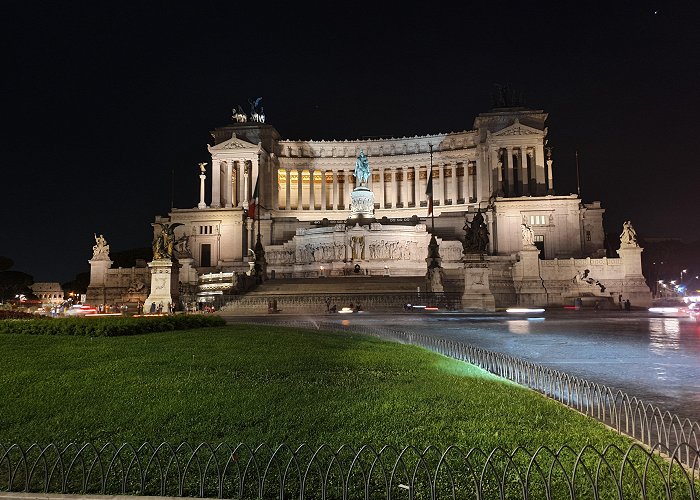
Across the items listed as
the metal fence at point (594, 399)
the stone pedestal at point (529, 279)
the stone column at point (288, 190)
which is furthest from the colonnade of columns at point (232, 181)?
the metal fence at point (594, 399)

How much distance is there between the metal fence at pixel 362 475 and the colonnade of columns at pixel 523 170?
8109 cm

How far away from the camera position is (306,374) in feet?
37.8

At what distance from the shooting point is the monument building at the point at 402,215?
56.0 metres

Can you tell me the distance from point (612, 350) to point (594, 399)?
781 cm

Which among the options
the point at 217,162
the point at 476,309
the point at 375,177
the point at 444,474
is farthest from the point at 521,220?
the point at 444,474

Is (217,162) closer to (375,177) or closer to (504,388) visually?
(375,177)

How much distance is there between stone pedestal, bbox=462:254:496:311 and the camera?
40.6 metres

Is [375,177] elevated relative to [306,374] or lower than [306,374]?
elevated

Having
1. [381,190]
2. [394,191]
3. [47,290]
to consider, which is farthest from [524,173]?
[47,290]

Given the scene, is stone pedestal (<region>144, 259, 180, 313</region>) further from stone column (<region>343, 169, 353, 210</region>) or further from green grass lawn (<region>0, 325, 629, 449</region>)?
stone column (<region>343, 169, 353, 210</region>)

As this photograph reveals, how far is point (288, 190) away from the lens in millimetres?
102062

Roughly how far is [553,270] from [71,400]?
53218mm

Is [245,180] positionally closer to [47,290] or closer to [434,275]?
[434,275]

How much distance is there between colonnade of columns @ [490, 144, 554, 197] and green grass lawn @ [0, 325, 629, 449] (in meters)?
75.3
